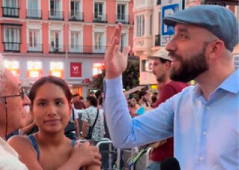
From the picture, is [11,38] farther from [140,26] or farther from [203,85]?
[203,85]

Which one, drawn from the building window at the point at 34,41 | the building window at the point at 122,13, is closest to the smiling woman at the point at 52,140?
the building window at the point at 34,41

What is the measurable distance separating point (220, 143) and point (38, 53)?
116 feet

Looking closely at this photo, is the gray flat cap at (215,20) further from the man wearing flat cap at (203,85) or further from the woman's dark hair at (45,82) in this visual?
the woman's dark hair at (45,82)

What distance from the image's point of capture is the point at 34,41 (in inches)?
1422

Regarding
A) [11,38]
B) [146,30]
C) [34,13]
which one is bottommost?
[11,38]

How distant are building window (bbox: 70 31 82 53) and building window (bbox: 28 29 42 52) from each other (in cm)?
347

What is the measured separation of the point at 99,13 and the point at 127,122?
37.3m

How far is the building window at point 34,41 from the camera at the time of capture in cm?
3591

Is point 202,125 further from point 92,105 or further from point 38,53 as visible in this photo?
point 38,53

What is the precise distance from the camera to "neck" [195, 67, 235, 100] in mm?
1856

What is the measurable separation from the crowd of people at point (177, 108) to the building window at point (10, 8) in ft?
116

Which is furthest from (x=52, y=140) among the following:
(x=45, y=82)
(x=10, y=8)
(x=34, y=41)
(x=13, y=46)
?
(x=10, y=8)

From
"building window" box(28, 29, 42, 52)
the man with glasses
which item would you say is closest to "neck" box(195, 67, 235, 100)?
the man with glasses

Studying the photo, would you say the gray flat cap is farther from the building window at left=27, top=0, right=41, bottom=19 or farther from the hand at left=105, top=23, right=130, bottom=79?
the building window at left=27, top=0, right=41, bottom=19
